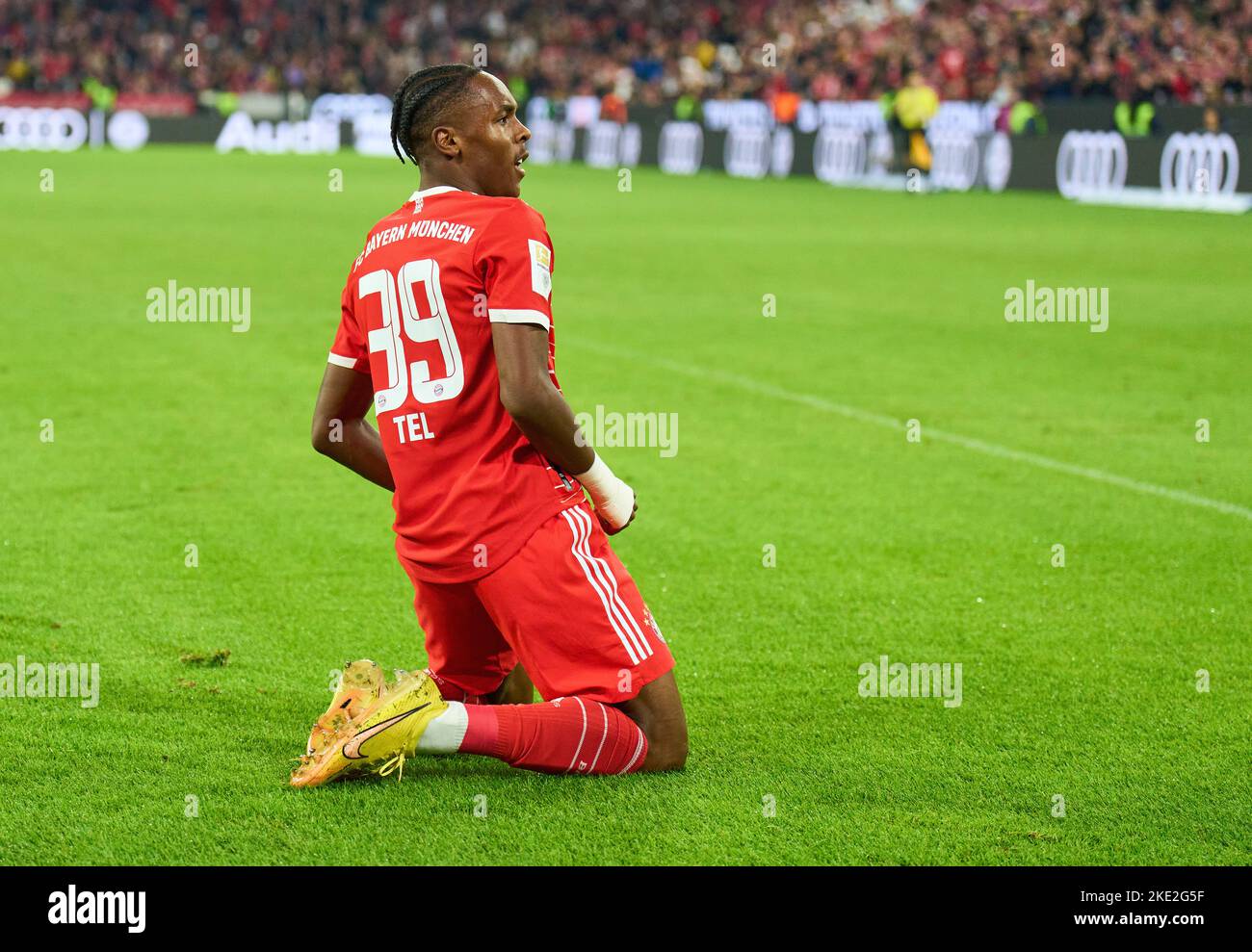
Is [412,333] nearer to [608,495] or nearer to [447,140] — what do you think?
[447,140]

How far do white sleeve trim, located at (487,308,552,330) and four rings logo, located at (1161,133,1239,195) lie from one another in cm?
2419

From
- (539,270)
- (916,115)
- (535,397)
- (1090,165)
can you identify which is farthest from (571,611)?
(916,115)

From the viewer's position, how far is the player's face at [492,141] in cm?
436

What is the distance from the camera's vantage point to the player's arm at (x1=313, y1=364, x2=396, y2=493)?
15.3 feet

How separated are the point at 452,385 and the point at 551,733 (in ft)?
3.07

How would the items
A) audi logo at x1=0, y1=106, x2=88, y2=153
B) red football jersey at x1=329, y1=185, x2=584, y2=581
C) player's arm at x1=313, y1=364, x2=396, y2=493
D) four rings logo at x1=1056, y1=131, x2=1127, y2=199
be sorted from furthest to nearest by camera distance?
audi logo at x1=0, y1=106, x2=88, y2=153 < four rings logo at x1=1056, y1=131, x2=1127, y2=199 < player's arm at x1=313, y1=364, x2=396, y2=493 < red football jersey at x1=329, y1=185, x2=584, y2=581

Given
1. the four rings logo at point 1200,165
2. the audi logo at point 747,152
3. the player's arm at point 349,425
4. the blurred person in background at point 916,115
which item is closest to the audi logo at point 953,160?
the blurred person in background at point 916,115

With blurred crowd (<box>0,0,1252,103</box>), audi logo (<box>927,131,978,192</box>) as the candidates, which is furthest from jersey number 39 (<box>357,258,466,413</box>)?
audi logo (<box>927,131,978,192</box>)

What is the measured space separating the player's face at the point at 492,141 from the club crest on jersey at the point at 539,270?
245 millimetres

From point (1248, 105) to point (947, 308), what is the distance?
12693 mm

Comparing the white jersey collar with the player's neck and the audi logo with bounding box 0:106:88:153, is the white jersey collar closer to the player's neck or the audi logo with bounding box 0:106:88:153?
the player's neck

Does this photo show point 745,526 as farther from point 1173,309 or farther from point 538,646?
point 1173,309

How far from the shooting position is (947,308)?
15.7 m

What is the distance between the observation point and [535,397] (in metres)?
4.18
